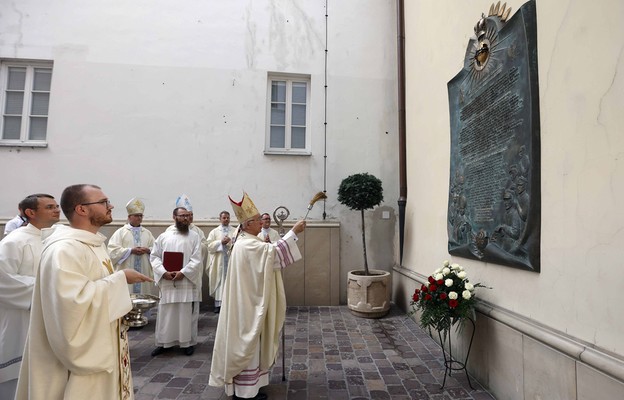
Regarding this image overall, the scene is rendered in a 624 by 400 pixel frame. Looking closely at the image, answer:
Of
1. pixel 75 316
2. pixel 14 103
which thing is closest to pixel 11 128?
pixel 14 103

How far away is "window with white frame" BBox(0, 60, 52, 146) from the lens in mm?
7371

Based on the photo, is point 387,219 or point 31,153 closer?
point 31,153

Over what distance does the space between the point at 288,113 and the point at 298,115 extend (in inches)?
9.1

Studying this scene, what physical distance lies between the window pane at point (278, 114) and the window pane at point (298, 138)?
1.06 ft

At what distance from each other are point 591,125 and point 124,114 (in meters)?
7.74

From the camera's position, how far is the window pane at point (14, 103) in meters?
7.43

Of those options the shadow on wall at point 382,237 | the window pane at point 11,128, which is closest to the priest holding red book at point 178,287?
the shadow on wall at point 382,237

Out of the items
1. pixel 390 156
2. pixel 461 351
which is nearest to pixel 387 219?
pixel 390 156

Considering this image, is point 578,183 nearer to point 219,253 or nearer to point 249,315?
point 249,315

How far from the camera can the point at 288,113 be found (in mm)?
7887

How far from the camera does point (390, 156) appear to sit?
25.3 ft

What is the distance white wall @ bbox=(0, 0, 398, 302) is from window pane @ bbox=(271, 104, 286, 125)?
33 centimetres

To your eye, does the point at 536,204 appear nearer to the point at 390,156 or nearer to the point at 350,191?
the point at 350,191

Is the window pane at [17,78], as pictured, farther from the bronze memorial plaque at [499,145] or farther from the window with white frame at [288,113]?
the bronze memorial plaque at [499,145]
